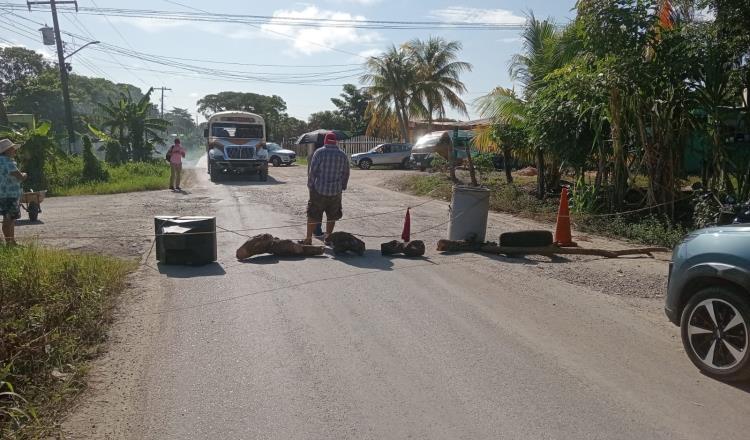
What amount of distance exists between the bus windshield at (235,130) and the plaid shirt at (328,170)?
16.9 meters

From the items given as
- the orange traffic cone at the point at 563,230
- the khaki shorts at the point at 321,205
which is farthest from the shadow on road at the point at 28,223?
the orange traffic cone at the point at 563,230

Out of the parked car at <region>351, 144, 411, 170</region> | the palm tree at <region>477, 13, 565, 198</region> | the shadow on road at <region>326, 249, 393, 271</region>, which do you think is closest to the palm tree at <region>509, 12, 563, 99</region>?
the palm tree at <region>477, 13, 565, 198</region>

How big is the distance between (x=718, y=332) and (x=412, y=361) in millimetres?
2322

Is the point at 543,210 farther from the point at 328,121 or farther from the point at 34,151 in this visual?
the point at 328,121

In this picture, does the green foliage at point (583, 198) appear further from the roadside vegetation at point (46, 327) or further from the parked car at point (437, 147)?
the roadside vegetation at point (46, 327)

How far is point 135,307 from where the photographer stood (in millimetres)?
6805

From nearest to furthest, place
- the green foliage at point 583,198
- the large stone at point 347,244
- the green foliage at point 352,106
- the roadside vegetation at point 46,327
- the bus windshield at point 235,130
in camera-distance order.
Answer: the roadside vegetation at point 46,327, the large stone at point 347,244, the green foliage at point 583,198, the bus windshield at point 235,130, the green foliage at point 352,106

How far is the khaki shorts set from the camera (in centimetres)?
1035

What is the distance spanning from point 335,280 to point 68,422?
422cm

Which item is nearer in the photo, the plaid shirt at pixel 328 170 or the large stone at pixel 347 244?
the large stone at pixel 347 244

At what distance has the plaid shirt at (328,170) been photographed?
10203 mm

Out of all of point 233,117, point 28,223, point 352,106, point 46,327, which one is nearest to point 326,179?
point 46,327

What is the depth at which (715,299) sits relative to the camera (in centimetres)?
479

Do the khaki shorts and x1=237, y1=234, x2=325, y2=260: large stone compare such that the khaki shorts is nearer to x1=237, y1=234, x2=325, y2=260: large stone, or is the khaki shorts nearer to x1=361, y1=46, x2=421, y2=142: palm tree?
x1=237, y1=234, x2=325, y2=260: large stone
